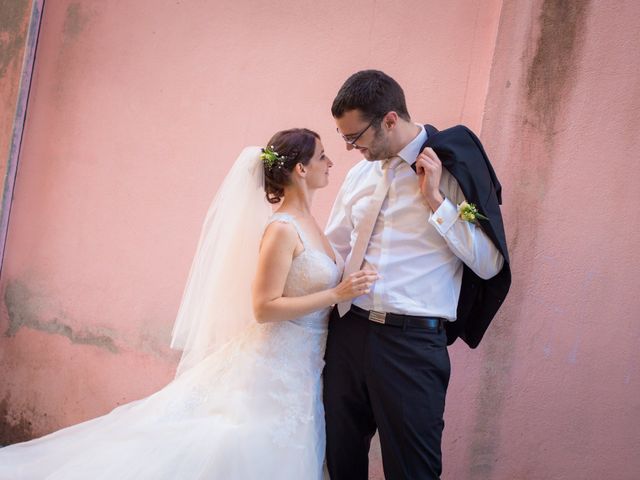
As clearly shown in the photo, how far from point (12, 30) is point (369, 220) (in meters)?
3.20

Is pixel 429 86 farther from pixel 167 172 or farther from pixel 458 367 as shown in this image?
pixel 167 172

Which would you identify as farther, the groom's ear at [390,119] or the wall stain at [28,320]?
the wall stain at [28,320]

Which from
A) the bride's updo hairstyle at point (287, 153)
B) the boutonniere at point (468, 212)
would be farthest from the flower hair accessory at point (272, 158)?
the boutonniere at point (468, 212)

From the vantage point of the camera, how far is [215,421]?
9.19 ft

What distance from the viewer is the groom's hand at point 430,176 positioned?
8.82 feet

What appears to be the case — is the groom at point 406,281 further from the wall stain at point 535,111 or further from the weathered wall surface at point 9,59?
the weathered wall surface at point 9,59

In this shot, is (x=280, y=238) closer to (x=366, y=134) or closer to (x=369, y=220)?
A: (x=369, y=220)

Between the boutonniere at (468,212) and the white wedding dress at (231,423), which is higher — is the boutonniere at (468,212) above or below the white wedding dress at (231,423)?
above

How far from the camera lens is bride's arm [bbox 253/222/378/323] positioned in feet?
9.46

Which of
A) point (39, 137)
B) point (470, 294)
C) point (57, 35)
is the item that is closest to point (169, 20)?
point (57, 35)

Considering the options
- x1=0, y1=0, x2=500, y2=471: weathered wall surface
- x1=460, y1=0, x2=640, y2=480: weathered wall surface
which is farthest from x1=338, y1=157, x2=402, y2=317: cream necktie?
x1=0, y1=0, x2=500, y2=471: weathered wall surface

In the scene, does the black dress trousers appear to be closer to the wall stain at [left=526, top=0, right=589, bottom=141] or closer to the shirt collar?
the shirt collar

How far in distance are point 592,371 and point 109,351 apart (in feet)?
9.50

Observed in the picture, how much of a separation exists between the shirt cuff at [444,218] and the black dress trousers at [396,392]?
40 cm
